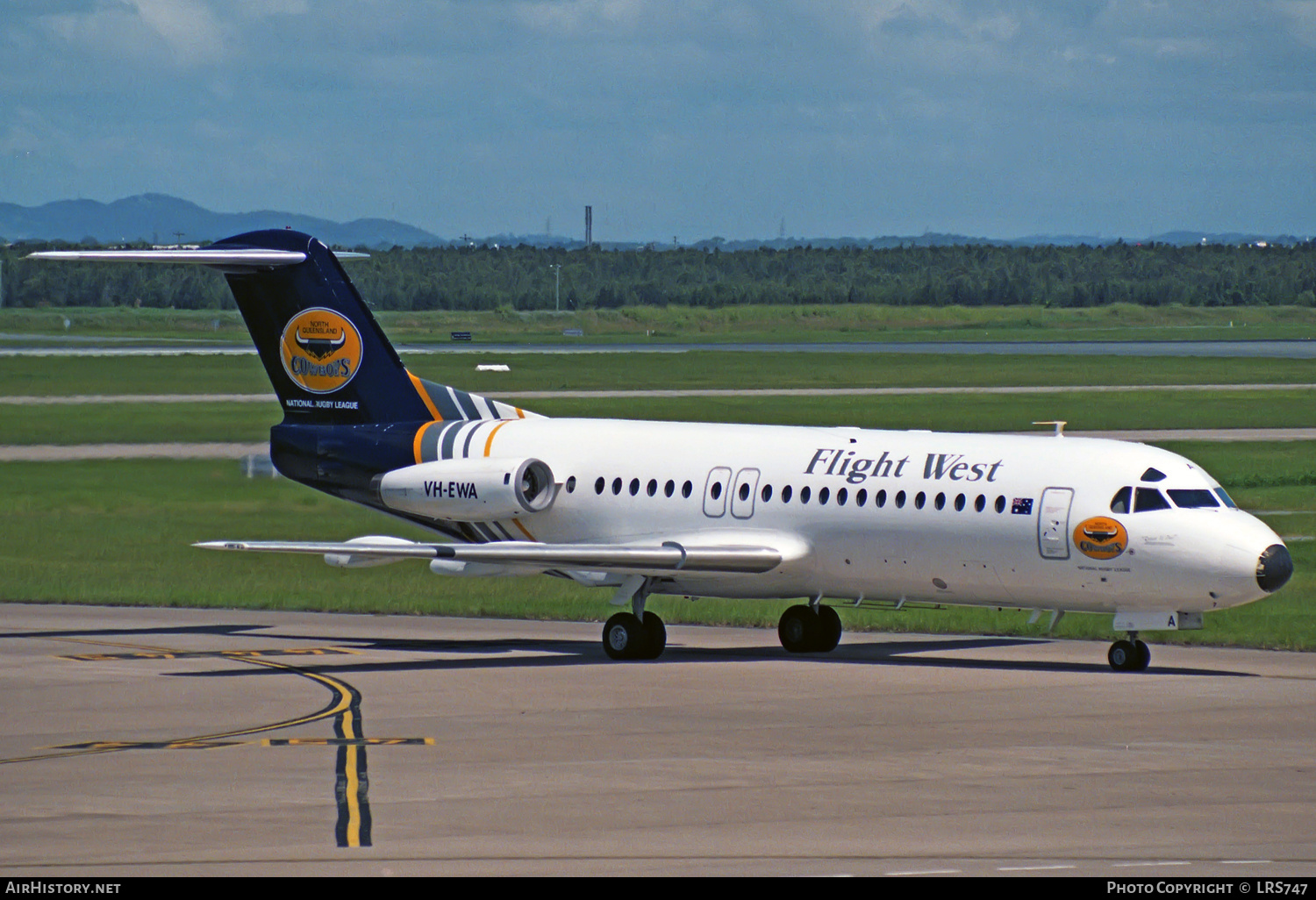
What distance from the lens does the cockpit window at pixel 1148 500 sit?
2895 cm

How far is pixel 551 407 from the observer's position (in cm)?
8200

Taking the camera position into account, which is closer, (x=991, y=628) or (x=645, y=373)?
(x=991, y=628)

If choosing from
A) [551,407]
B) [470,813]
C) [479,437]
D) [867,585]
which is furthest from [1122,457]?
[551,407]

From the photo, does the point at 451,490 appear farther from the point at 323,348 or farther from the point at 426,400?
the point at 323,348

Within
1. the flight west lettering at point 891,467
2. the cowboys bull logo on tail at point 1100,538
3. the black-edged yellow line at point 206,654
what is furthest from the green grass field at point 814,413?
the cowboys bull logo on tail at point 1100,538

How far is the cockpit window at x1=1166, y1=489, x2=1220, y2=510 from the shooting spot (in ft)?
95.1

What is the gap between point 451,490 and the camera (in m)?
33.8

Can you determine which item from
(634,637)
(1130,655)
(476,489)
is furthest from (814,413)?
(1130,655)

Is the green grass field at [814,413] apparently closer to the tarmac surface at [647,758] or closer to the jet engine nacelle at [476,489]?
the jet engine nacelle at [476,489]

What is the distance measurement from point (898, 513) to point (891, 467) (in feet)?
2.56

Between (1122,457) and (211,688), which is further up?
(1122,457)

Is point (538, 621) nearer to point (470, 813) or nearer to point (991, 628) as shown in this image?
point (991, 628)

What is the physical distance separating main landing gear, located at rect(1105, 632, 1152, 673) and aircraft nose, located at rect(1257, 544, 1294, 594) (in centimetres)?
220

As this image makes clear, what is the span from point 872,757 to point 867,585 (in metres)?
8.53
